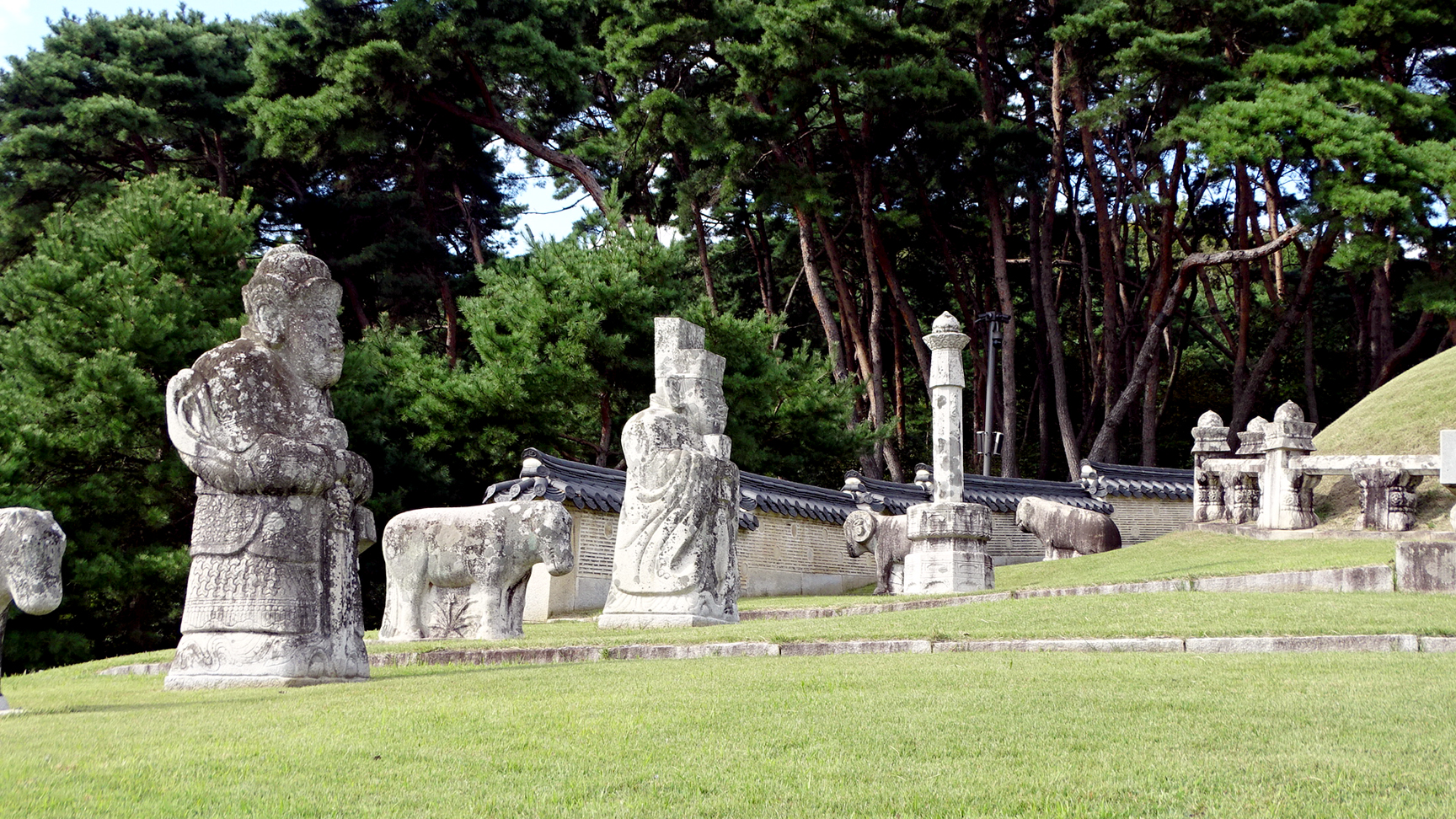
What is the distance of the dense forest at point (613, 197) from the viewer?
779 inches

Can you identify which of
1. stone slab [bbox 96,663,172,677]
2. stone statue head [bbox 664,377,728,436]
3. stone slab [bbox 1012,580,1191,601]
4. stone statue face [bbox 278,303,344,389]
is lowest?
stone slab [bbox 96,663,172,677]

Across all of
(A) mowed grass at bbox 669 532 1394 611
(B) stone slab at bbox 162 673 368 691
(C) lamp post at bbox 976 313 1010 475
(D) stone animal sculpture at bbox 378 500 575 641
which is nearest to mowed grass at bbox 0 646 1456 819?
(B) stone slab at bbox 162 673 368 691

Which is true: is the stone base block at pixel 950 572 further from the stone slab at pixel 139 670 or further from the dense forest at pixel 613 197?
the stone slab at pixel 139 670

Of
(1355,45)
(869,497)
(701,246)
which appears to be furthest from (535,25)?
(1355,45)

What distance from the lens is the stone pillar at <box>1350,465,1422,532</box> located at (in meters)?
20.0

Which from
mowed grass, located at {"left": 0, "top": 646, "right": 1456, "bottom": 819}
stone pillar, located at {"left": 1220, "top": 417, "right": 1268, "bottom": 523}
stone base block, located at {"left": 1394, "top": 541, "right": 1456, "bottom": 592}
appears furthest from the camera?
stone pillar, located at {"left": 1220, "top": 417, "right": 1268, "bottom": 523}

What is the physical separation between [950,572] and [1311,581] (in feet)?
17.9

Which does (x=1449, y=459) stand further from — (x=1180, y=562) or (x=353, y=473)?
(x=353, y=473)

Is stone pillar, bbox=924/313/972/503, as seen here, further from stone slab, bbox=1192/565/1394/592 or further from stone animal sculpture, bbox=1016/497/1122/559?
stone animal sculpture, bbox=1016/497/1122/559

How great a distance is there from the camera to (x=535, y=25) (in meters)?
26.0

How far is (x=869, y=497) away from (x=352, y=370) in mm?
9957

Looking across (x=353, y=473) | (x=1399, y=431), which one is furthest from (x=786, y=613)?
(x=1399, y=431)

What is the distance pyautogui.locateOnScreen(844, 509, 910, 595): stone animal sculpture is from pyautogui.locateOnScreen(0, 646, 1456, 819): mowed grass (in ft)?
40.0

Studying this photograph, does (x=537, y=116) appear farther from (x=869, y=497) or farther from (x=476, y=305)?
(x=869, y=497)
